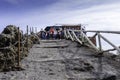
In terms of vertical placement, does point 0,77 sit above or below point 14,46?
below

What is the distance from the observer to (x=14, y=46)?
13.7 metres

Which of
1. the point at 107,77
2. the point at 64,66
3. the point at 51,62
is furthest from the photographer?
the point at 51,62

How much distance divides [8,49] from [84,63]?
2.89 m

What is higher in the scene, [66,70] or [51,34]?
[51,34]

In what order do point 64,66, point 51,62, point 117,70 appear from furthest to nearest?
1. point 51,62
2. point 64,66
3. point 117,70

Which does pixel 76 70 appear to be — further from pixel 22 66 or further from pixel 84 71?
pixel 22 66

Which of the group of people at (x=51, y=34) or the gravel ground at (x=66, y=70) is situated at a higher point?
→ the group of people at (x=51, y=34)

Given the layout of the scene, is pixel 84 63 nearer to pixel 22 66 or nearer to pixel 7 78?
pixel 22 66

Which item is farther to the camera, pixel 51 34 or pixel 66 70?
pixel 51 34

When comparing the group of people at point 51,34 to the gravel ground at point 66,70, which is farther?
the group of people at point 51,34

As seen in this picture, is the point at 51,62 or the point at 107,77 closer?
the point at 107,77

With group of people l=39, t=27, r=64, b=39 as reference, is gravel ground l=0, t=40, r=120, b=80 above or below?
below

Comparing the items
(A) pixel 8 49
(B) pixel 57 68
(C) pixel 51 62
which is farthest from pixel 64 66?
(A) pixel 8 49

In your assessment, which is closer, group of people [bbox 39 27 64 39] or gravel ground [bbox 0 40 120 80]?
gravel ground [bbox 0 40 120 80]
